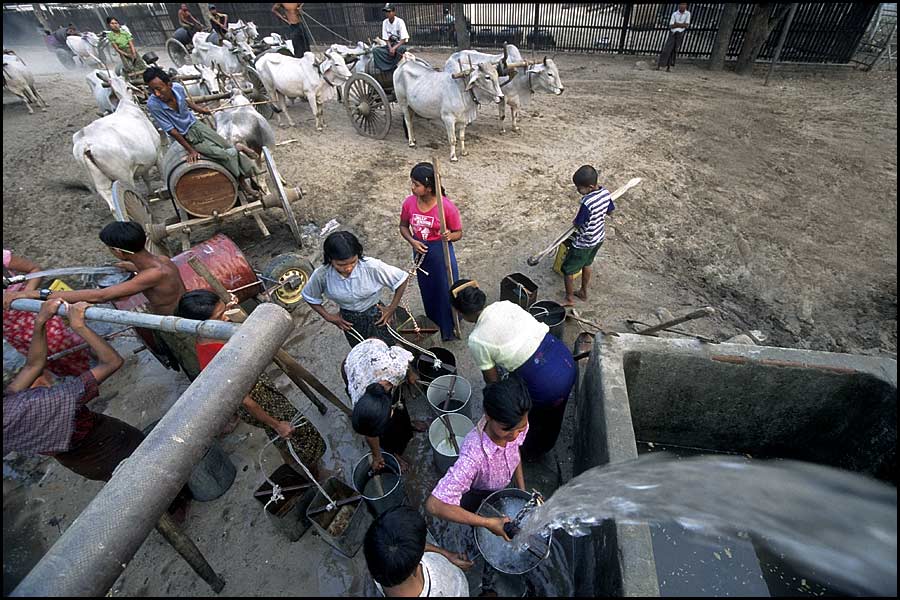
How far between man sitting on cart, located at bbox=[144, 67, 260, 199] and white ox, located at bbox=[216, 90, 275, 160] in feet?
4.57

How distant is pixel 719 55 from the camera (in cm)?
1195

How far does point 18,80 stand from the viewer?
12.6 metres

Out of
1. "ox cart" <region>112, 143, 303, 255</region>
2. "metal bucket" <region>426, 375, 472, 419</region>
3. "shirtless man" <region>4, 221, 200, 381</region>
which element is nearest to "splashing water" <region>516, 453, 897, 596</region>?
"metal bucket" <region>426, 375, 472, 419</region>

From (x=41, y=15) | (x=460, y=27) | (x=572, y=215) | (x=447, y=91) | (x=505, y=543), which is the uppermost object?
(x=41, y=15)

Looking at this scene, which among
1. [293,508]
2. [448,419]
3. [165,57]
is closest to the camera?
[293,508]

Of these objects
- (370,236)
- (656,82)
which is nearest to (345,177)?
(370,236)

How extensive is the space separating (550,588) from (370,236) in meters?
5.24

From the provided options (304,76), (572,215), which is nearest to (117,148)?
(304,76)

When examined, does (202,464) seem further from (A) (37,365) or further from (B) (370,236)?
(B) (370,236)

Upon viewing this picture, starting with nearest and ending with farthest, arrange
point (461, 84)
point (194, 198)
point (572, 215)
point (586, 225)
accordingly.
Answer: point (586, 225) < point (194, 198) < point (572, 215) < point (461, 84)

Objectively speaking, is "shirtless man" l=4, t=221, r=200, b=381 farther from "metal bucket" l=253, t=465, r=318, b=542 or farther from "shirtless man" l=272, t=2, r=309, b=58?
"shirtless man" l=272, t=2, r=309, b=58

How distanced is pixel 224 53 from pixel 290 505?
45.2ft

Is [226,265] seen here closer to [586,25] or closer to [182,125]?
[182,125]

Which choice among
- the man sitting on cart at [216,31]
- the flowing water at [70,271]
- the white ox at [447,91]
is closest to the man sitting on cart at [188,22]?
the man sitting on cart at [216,31]
